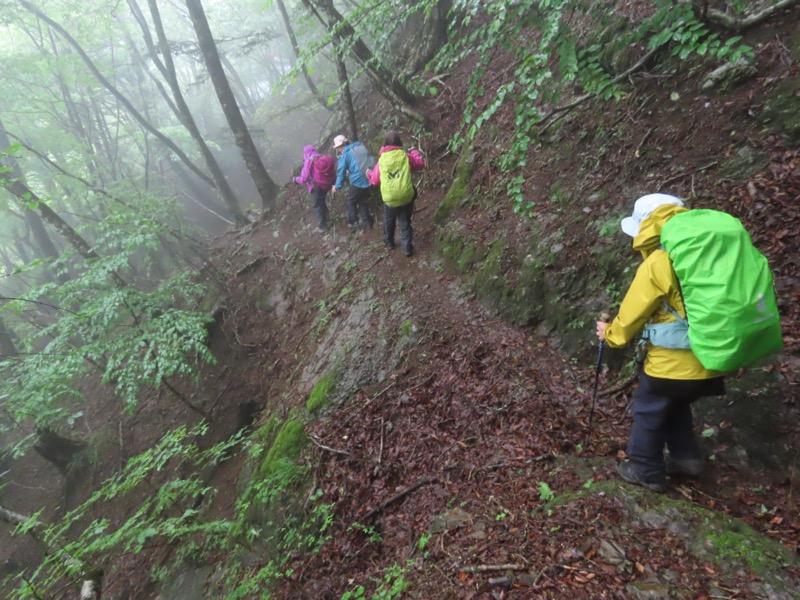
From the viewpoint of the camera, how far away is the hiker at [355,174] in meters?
8.27

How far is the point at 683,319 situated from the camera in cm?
254

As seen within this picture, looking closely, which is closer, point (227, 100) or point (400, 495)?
point (400, 495)

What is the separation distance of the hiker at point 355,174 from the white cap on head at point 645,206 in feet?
21.3

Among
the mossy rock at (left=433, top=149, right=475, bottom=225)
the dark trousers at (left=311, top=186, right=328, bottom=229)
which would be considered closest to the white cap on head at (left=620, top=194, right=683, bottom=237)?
the mossy rock at (left=433, top=149, right=475, bottom=225)

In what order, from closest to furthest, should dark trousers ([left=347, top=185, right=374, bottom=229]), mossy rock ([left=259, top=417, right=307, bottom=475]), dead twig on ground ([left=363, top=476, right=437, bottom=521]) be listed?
dead twig on ground ([left=363, top=476, right=437, bottom=521])
mossy rock ([left=259, top=417, right=307, bottom=475])
dark trousers ([left=347, top=185, right=374, bottom=229])

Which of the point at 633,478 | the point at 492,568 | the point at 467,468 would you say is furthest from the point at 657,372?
the point at 467,468

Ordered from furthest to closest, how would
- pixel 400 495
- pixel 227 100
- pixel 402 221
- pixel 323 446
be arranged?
pixel 227 100
pixel 402 221
pixel 323 446
pixel 400 495

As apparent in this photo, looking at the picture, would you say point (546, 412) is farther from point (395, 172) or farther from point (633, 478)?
point (395, 172)

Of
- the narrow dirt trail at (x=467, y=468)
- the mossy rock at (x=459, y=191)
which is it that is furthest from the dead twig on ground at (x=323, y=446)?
the mossy rock at (x=459, y=191)

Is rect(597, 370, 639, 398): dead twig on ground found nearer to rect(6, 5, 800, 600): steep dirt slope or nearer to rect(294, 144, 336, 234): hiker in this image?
rect(6, 5, 800, 600): steep dirt slope

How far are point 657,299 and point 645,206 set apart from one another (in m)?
0.63

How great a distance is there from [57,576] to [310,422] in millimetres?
3045

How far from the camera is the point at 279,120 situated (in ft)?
87.2

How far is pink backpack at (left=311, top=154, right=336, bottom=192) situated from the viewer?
9344 mm
